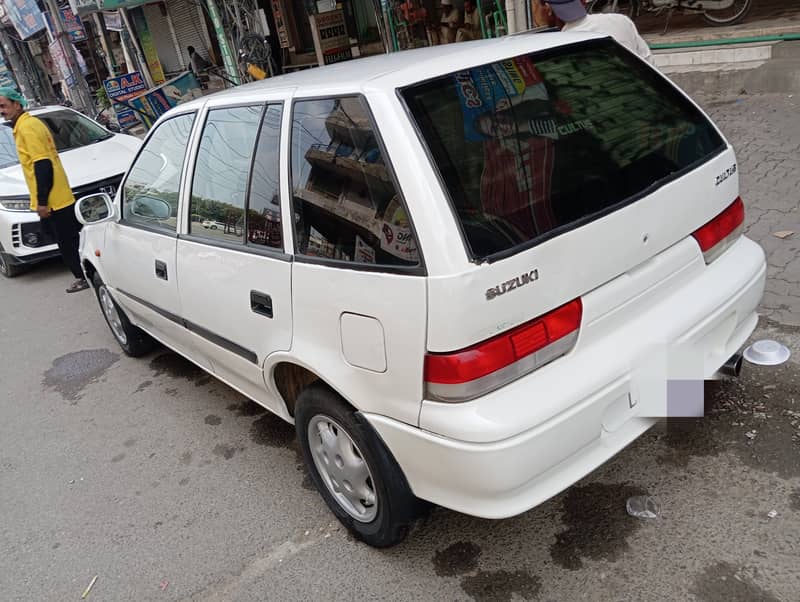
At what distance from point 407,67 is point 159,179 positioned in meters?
1.84

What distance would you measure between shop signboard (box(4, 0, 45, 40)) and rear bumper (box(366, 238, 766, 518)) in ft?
76.0

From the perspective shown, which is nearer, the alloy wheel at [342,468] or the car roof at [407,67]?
the car roof at [407,67]

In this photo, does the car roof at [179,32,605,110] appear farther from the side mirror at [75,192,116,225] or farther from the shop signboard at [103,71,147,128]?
the shop signboard at [103,71,147,128]

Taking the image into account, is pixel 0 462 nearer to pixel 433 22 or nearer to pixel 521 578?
pixel 521 578

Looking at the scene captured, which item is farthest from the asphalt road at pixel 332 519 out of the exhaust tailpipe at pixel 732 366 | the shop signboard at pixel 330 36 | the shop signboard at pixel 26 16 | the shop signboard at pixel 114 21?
the shop signboard at pixel 26 16

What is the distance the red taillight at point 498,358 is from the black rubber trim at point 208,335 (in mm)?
1113

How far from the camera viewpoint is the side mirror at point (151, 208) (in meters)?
3.34

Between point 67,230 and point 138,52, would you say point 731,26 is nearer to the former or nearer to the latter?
point 67,230

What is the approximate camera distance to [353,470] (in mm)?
2449

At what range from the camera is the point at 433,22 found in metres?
A: 11.5

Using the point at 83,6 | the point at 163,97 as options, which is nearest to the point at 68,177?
the point at 163,97

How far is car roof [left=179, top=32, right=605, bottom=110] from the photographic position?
2170mm

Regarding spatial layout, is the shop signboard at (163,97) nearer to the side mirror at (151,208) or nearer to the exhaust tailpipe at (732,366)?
the side mirror at (151,208)

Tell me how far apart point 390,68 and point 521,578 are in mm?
1906
